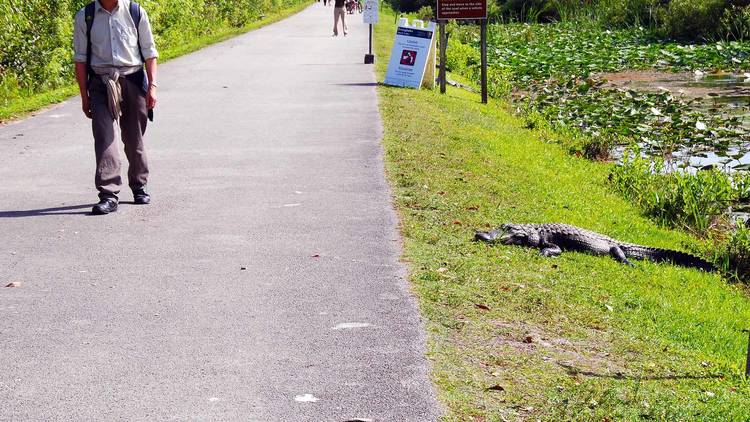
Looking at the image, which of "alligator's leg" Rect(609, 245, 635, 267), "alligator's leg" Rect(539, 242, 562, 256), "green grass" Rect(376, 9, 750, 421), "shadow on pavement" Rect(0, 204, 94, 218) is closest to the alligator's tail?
"alligator's leg" Rect(609, 245, 635, 267)

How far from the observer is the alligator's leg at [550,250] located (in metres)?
8.87

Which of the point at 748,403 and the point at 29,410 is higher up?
the point at 29,410

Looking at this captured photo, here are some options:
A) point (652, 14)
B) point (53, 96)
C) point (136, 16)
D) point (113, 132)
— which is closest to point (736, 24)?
point (652, 14)

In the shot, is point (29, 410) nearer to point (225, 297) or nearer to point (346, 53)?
point (225, 297)

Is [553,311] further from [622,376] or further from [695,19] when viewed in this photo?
[695,19]

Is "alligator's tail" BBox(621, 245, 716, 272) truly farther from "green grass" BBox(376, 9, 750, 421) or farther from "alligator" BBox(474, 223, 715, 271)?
"green grass" BBox(376, 9, 750, 421)

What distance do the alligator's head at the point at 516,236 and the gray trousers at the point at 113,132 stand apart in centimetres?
341

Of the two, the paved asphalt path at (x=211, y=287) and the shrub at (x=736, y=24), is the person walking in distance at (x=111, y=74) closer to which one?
the paved asphalt path at (x=211, y=287)

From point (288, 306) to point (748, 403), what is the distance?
111 inches

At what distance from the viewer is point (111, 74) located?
30.8 ft

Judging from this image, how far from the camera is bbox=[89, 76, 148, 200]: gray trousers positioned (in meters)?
9.46

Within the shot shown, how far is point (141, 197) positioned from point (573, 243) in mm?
4008

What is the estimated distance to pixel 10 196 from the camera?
1036cm

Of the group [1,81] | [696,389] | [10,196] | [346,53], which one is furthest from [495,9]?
[696,389]
